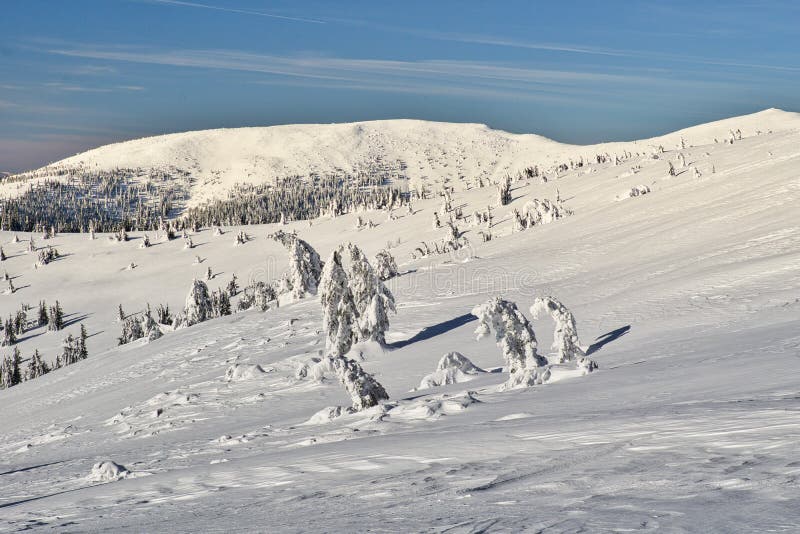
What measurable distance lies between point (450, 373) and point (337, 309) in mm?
15954

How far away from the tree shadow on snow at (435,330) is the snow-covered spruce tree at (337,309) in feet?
7.92

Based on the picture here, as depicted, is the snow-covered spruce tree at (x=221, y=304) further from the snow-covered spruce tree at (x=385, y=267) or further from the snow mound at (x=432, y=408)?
the snow mound at (x=432, y=408)

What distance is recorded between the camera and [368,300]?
131ft

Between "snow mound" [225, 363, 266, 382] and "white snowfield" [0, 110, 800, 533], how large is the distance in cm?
9

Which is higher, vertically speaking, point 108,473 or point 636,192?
point 636,192

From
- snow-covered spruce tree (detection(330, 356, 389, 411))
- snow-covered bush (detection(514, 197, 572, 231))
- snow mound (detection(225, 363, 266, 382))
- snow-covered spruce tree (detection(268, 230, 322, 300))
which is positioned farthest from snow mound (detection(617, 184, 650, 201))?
snow-covered spruce tree (detection(330, 356, 389, 411))

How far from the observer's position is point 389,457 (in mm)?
11117

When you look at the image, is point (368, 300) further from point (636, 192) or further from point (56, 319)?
point (56, 319)

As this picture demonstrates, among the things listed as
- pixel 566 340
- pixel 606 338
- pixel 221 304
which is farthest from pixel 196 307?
pixel 566 340

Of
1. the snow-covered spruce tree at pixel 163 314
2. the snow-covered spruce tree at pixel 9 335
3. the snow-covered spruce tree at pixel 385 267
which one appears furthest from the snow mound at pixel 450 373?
the snow-covered spruce tree at pixel 9 335

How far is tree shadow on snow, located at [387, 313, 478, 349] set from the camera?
38.6 meters

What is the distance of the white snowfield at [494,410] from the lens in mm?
7801

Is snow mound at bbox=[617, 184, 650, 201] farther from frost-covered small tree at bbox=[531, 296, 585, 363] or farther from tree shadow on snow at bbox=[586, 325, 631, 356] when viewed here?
frost-covered small tree at bbox=[531, 296, 585, 363]

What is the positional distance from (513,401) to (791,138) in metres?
78.4
